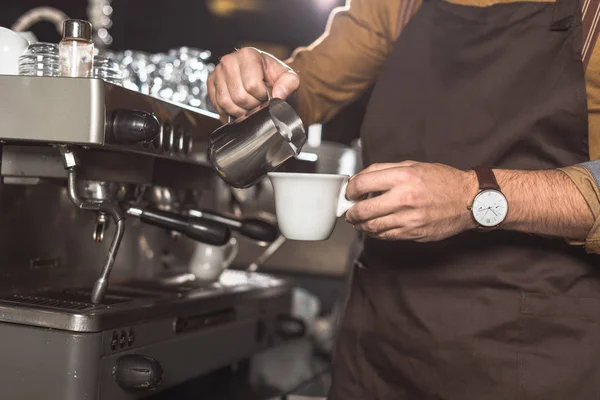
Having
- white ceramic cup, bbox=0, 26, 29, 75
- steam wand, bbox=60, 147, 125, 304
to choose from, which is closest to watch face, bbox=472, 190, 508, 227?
steam wand, bbox=60, 147, 125, 304

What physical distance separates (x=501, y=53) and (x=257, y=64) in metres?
0.34

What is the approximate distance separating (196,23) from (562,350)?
2.74 m

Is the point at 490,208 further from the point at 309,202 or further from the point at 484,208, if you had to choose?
the point at 309,202

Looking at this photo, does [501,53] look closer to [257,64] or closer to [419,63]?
[419,63]

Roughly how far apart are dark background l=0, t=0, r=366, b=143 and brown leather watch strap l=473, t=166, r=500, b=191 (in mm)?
2328

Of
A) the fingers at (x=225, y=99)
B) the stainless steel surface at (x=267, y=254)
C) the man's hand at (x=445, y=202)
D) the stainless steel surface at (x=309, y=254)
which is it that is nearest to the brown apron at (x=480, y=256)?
the man's hand at (x=445, y=202)

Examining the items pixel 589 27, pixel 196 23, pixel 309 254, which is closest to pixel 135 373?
pixel 589 27

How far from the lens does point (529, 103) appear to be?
1061 millimetres

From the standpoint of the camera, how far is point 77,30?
3.25 ft

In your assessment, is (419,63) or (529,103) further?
(419,63)

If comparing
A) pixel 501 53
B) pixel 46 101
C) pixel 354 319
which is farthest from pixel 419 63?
pixel 46 101

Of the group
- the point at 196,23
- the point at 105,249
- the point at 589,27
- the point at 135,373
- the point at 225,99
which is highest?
the point at 196,23

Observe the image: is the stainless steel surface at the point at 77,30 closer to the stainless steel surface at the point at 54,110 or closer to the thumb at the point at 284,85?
the stainless steel surface at the point at 54,110

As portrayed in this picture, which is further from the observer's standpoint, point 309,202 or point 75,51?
point 75,51
